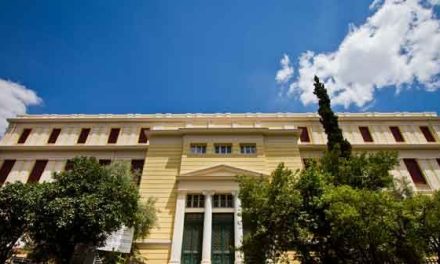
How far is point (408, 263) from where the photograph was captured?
37.9 ft

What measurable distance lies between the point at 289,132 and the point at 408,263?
46.2 feet

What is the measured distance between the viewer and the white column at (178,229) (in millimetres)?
17875

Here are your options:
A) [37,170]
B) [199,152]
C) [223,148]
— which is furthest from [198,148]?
[37,170]

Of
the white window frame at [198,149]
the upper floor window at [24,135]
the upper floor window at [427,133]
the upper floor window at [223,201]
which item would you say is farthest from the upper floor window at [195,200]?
the upper floor window at [427,133]

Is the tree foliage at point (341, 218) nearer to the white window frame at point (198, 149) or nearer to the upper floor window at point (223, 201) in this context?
the upper floor window at point (223, 201)

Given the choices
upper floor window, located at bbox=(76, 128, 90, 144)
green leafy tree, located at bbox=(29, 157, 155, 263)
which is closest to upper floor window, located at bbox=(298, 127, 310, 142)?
green leafy tree, located at bbox=(29, 157, 155, 263)

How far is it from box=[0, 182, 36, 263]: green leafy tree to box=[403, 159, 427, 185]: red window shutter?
28851 millimetres

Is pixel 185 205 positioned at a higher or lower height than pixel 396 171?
lower

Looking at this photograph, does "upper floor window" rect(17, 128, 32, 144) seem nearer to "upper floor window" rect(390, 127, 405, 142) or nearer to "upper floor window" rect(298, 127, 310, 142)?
"upper floor window" rect(298, 127, 310, 142)

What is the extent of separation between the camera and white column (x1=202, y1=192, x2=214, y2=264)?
17.9 metres

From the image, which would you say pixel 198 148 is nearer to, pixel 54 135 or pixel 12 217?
pixel 12 217

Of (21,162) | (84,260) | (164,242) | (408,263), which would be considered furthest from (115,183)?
(21,162)

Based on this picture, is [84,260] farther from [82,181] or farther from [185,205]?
[185,205]

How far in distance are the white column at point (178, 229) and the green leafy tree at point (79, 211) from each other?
340cm
